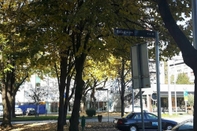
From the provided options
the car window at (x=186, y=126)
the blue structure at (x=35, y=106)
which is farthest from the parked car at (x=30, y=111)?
the car window at (x=186, y=126)

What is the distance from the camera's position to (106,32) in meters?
15.2

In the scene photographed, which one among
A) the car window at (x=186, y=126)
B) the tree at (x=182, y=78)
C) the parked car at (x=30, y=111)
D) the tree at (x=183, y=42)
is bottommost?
the parked car at (x=30, y=111)

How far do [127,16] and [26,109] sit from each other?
57.0m

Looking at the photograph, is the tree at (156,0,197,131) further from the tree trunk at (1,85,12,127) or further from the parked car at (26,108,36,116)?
the parked car at (26,108,36,116)

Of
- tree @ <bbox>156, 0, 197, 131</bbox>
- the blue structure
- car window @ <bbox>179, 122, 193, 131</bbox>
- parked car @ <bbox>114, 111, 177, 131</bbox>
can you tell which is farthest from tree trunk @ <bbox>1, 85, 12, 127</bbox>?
the blue structure

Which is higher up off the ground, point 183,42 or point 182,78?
point 182,78

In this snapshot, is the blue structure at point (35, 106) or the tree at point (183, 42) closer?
the tree at point (183, 42)

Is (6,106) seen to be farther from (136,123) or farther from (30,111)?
(30,111)

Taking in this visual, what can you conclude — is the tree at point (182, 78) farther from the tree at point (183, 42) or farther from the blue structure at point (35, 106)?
the tree at point (183, 42)

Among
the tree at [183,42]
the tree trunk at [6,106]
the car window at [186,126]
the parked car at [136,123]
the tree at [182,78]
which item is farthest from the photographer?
the tree at [182,78]

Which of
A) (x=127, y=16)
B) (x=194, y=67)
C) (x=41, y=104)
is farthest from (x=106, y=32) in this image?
(x=41, y=104)

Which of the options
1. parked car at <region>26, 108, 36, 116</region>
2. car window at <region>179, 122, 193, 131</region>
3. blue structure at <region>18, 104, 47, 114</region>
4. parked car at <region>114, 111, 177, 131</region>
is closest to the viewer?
car window at <region>179, 122, 193, 131</region>

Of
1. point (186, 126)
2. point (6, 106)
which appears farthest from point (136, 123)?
point (186, 126)

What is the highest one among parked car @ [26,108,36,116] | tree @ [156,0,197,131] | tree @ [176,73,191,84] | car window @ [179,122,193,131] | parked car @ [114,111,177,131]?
tree @ [176,73,191,84]
